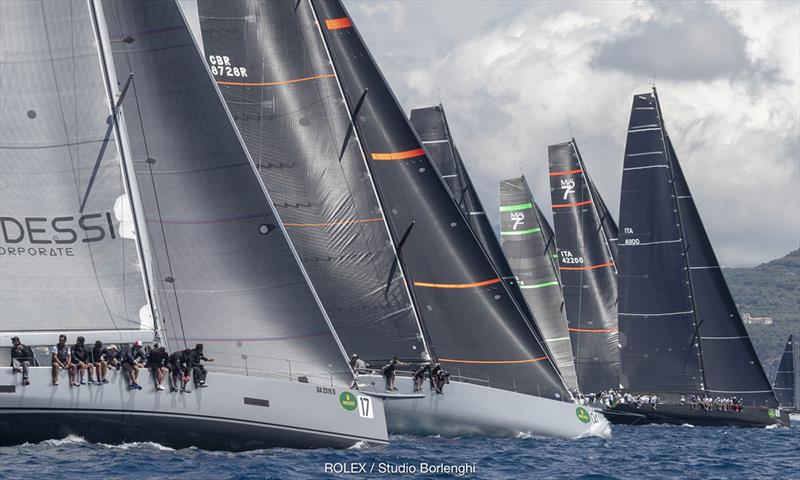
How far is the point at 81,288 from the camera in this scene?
81.7 ft

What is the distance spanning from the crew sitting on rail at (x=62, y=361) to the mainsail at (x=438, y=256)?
459 inches

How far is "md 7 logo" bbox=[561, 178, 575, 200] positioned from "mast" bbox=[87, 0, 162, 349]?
32193mm

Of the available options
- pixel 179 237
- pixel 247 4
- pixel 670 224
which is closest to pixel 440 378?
pixel 179 237

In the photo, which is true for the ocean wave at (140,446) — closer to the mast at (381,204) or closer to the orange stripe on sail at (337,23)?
the mast at (381,204)

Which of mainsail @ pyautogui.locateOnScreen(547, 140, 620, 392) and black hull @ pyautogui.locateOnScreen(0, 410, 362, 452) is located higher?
mainsail @ pyautogui.locateOnScreen(547, 140, 620, 392)

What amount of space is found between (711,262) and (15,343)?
32.6 meters

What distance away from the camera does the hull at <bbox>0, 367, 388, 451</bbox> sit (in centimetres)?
2384

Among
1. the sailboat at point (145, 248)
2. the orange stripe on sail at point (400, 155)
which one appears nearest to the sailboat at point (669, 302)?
the orange stripe on sail at point (400, 155)

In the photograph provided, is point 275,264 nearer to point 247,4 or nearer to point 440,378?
point 440,378

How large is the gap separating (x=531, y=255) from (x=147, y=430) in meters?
30.0

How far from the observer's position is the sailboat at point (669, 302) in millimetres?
50344

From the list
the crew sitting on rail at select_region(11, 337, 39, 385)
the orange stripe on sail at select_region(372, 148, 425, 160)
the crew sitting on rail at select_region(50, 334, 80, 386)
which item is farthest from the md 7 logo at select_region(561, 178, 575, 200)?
the crew sitting on rail at select_region(11, 337, 39, 385)

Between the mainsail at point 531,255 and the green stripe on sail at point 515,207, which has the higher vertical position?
the green stripe on sail at point 515,207

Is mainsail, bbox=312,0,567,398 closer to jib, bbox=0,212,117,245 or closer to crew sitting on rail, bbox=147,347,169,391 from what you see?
jib, bbox=0,212,117,245
